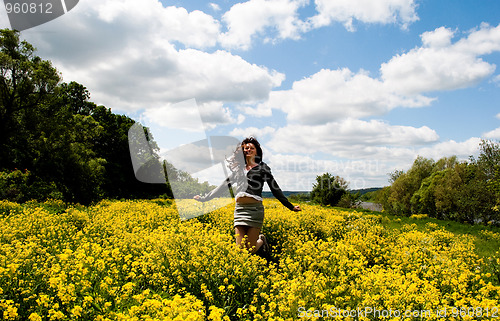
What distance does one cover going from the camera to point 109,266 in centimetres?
454

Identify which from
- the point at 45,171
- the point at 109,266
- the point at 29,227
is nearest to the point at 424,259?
the point at 109,266

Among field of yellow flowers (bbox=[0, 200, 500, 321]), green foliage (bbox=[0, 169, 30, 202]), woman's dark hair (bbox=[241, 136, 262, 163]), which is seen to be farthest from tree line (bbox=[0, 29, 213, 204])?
woman's dark hair (bbox=[241, 136, 262, 163])

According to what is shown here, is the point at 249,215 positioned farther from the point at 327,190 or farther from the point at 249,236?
the point at 327,190

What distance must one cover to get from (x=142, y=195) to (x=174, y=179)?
564 cm

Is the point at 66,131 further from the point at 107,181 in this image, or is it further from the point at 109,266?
the point at 109,266

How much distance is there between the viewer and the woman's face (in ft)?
19.5

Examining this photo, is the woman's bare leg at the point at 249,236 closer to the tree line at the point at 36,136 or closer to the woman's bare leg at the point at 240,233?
the woman's bare leg at the point at 240,233

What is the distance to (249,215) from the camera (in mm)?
5613

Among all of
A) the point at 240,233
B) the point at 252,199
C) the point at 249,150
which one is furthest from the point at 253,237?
the point at 249,150

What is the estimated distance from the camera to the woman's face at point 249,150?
5936mm

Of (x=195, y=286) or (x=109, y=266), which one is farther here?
(x=109, y=266)

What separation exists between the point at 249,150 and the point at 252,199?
3.02 ft

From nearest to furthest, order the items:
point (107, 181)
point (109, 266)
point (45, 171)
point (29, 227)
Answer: point (109, 266) < point (29, 227) < point (45, 171) < point (107, 181)

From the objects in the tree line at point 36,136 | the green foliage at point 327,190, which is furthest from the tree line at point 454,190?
the tree line at point 36,136
